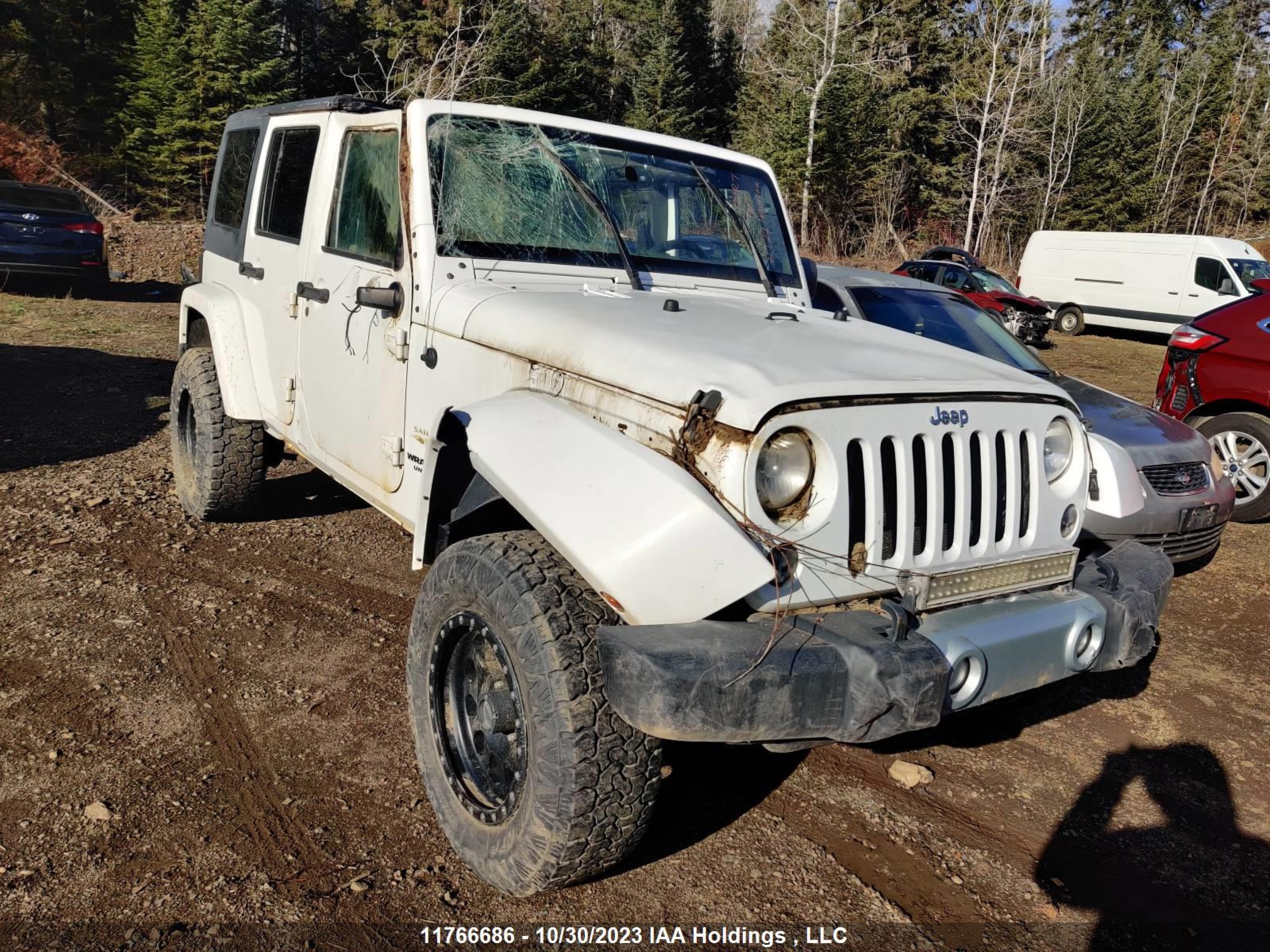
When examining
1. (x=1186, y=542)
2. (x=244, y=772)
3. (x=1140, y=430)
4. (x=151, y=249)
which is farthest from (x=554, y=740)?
(x=151, y=249)

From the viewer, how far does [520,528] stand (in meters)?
3.04

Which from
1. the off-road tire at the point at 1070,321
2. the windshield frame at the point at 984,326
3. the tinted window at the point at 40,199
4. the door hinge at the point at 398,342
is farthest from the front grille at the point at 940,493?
the off-road tire at the point at 1070,321

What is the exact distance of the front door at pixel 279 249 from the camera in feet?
14.4

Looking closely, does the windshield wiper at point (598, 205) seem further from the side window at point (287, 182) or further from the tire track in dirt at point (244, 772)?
the tire track in dirt at point (244, 772)

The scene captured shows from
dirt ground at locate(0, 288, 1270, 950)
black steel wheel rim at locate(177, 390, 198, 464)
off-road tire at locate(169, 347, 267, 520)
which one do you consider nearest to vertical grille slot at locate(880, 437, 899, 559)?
dirt ground at locate(0, 288, 1270, 950)

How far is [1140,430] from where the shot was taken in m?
5.63

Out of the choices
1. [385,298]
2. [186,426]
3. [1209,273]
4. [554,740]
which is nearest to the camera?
[554,740]

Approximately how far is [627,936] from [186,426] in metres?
4.19

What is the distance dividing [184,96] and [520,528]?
25646 millimetres

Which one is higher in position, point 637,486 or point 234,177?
point 234,177

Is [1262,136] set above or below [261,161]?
above

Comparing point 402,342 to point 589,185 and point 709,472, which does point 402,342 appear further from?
point 709,472

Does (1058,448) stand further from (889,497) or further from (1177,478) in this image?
(1177,478)

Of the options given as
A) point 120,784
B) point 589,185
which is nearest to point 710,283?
point 589,185
